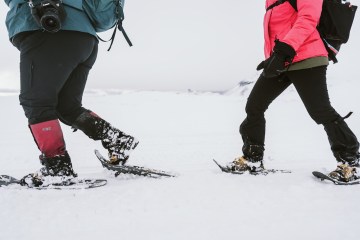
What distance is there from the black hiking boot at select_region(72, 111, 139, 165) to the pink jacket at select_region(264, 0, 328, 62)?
1.56 metres

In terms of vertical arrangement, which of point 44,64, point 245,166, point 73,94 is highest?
point 44,64

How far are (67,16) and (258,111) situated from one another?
6.14 ft

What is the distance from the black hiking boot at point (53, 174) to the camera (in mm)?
2227

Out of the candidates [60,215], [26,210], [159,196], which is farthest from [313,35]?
Answer: [26,210]

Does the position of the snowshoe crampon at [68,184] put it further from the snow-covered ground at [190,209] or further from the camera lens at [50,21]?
the camera lens at [50,21]

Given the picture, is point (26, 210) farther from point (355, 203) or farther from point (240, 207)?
point (355, 203)

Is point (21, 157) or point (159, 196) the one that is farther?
point (21, 157)

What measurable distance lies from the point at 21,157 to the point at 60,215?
3304 millimetres

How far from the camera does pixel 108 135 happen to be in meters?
2.57

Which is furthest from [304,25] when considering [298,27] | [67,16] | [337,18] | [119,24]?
[67,16]

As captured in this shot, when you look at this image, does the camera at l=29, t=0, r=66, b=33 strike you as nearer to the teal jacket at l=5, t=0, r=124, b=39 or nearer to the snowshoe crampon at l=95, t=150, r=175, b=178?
the teal jacket at l=5, t=0, r=124, b=39

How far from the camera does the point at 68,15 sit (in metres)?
2.19

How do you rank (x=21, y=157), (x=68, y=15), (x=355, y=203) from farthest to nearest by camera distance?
(x=21, y=157), (x=68, y=15), (x=355, y=203)

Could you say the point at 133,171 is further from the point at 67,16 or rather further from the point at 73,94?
the point at 67,16
